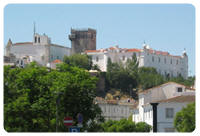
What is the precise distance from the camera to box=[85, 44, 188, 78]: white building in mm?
157250

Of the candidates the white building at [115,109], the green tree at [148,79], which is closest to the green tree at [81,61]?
the green tree at [148,79]

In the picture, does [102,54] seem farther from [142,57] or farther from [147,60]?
[147,60]

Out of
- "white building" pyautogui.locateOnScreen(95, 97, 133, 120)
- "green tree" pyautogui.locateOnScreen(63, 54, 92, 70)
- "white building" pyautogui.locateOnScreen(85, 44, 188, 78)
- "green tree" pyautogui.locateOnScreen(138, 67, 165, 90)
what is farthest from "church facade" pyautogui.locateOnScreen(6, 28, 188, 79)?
"white building" pyautogui.locateOnScreen(95, 97, 133, 120)

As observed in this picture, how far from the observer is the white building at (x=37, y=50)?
160 meters

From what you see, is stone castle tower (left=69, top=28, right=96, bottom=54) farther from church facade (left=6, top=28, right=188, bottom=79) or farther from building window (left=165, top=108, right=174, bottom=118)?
building window (left=165, top=108, right=174, bottom=118)

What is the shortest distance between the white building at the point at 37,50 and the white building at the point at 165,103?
96.6 m

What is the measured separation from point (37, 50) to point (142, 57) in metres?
27.4

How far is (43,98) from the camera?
3659 cm

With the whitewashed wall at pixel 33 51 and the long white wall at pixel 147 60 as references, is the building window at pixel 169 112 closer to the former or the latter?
the long white wall at pixel 147 60

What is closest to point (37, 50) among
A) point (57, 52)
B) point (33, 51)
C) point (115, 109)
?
point (33, 51)

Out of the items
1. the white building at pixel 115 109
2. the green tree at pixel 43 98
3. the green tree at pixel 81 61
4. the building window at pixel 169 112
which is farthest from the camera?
the green tree at pixel 81 61

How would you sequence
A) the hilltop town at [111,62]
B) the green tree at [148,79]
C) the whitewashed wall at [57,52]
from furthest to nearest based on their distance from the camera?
the whitewashed wall at [57,52] < the hilltop town at [111,62] < the green tree at [148,79]

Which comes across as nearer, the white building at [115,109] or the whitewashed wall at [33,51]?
the white building at [115,109]

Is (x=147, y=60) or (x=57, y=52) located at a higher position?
(x=57, y=52)
